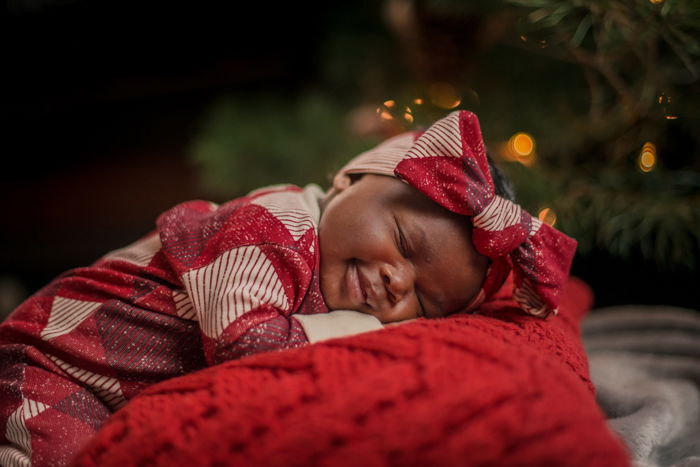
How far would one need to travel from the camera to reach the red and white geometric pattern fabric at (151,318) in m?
0.49

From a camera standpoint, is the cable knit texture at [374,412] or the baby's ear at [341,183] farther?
the baby's ear at [341,183]

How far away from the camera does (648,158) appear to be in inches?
31.9

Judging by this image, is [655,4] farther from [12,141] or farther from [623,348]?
[12,141]

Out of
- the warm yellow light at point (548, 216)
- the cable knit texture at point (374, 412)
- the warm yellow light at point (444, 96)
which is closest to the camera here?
the cable knit texture at point (374, 412)

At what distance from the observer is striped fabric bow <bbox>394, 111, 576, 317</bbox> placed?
0.53m

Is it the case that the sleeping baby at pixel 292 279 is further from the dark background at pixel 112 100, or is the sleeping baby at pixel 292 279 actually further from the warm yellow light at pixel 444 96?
the dark background at pixel 112 100

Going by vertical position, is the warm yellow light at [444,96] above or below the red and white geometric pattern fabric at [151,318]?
above

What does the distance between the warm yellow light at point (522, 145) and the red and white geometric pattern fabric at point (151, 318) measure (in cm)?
45

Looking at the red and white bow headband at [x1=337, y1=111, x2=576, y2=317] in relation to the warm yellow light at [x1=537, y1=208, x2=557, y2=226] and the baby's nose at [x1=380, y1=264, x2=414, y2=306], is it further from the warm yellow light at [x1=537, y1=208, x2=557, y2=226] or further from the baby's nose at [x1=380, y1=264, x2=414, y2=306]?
the warm yellow light at [x1=537, y1=208, x2=557, y2=226]

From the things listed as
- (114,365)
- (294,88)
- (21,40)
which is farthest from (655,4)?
(21,40)

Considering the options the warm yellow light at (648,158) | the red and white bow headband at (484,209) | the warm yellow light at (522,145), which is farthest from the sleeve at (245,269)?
the warm yellow light at (648,158)

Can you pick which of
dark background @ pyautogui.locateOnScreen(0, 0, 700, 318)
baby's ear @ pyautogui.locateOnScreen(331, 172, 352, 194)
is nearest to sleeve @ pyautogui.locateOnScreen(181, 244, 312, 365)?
baby's ear @ pyautogui.locateOnScreen(331, 172, 352, 194)

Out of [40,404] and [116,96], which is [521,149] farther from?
[116,96]

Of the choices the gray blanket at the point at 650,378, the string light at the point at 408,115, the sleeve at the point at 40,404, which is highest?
the string light at the point at 408,115
